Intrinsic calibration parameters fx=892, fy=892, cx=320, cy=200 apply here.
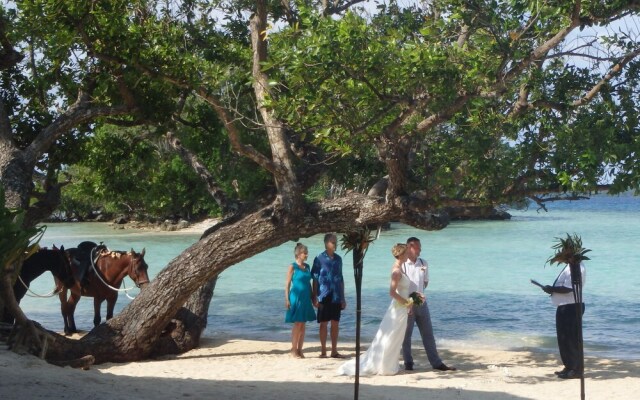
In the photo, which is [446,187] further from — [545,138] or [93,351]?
[93,351]

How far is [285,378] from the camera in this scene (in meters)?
10.9

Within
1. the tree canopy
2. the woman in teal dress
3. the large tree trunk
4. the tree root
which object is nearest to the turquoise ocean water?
the tree canopy

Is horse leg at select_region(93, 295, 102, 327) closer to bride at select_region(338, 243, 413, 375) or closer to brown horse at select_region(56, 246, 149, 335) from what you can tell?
brown horse at select_region(56, 246, 149, 335)

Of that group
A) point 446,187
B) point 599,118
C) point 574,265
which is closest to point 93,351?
point 446,187

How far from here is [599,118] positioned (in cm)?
1042

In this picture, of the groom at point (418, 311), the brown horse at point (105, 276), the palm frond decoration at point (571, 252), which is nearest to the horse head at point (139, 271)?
the brown horse at point (105, 276)

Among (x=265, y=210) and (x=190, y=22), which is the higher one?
(x=190, y=22)

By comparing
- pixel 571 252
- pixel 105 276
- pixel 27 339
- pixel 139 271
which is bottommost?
pixel 27 339

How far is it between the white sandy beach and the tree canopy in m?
1.21

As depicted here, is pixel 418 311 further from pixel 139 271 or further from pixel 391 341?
pixel 139 271

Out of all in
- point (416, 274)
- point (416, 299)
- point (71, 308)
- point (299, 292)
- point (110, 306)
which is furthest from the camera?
point (71, 308)

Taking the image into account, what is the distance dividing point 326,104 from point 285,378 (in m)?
3.40

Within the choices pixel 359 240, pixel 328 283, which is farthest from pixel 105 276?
pixel 359 240

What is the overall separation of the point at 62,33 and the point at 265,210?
132 inches
